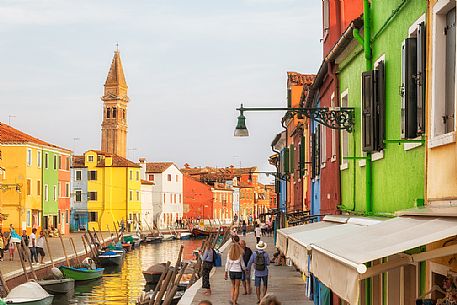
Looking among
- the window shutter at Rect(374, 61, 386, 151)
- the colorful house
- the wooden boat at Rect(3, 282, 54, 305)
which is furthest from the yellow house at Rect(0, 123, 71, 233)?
the window shutter at Rect(374, 61, 386, 151)

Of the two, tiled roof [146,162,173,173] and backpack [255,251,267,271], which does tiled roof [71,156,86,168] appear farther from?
backpack [255,251,267,271]

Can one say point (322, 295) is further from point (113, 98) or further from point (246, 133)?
point (113, 98)

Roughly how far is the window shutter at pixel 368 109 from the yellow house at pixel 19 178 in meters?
49.0

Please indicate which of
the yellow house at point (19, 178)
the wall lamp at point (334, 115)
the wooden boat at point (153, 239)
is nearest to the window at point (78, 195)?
the wooden boat at point (153, 239)

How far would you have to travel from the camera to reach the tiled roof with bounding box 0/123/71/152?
194 ft

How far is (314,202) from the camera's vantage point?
20641mm

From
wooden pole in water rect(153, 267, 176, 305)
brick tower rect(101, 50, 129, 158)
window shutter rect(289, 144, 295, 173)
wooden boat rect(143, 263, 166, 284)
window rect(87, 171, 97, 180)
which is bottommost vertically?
wooden boat rect(143, 263, 166, 284)

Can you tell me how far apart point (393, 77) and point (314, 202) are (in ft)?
39.0

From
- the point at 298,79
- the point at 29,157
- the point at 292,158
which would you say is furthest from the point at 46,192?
the point at 292,158

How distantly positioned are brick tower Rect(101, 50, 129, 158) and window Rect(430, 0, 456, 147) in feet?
465

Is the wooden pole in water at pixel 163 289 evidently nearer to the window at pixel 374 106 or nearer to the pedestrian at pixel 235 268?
the pedestrian at pixel 235 268

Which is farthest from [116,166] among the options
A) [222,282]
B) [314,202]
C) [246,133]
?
[246,133]

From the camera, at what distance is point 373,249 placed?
563 centimetres

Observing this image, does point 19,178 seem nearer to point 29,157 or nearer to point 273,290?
point 29,157
